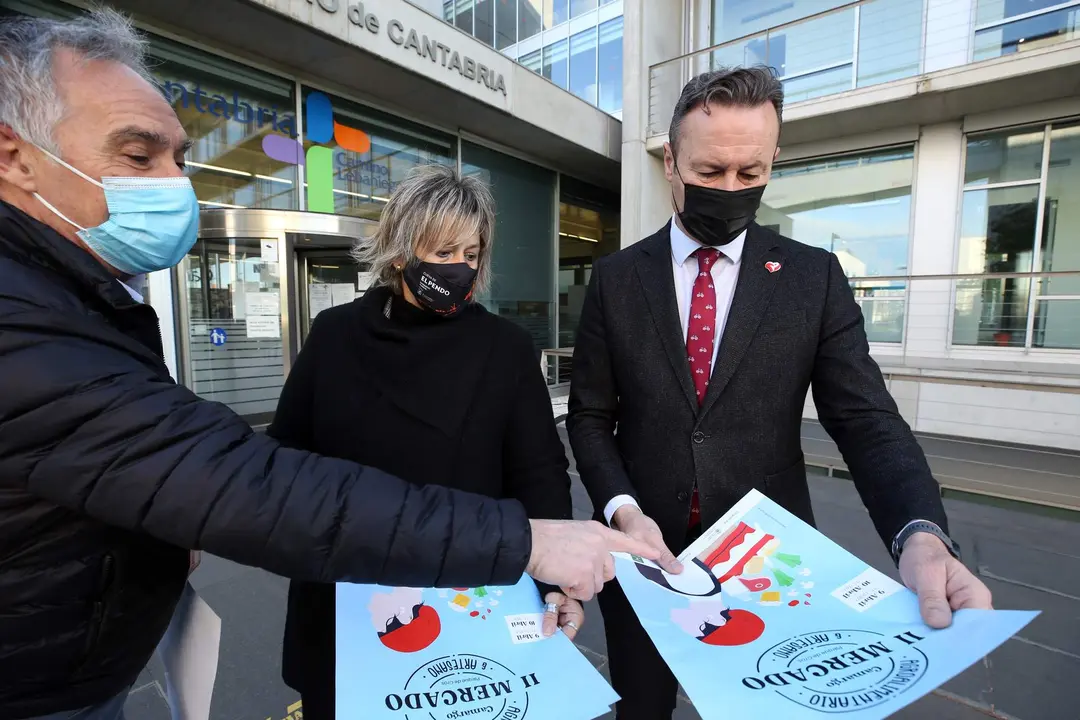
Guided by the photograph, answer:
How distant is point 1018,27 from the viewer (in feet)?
20.8

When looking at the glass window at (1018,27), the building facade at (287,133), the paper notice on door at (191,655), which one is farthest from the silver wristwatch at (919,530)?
the glass window at (1018,27)

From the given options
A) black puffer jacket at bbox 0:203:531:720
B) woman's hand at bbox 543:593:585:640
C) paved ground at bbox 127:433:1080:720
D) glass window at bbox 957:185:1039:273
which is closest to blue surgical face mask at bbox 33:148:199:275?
black puffer jacket at bbox 0:203:531:720

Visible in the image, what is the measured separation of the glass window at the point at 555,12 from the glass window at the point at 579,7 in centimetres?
7

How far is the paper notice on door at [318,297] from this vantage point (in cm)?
619

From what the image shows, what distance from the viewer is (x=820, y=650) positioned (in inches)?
33.9

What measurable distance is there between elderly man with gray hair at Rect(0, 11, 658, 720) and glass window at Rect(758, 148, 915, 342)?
7.49 m

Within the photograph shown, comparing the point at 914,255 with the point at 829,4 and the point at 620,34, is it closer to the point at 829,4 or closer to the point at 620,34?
the point at 829,4

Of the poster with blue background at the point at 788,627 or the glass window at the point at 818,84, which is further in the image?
the glass window at the point at 818,84

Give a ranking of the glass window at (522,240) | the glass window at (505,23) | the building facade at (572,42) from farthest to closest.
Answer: the building facade at (572,42) → the glass window at (505,23) → the glass window at (522,240)

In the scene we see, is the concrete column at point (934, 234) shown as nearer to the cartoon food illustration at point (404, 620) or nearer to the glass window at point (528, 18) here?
the glass window at point (528, 18)

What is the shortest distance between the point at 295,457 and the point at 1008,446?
7.35 metres

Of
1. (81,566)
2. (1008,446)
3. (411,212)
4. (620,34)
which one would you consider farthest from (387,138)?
(1008,446)

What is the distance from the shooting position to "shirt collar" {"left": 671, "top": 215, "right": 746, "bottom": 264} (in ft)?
4.87

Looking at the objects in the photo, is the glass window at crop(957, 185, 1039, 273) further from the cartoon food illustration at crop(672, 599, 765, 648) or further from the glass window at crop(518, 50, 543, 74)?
the cartoon food illustration at crop(672, 599, 765, 648)
